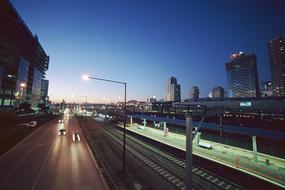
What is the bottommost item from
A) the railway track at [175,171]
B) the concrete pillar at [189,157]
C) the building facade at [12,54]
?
the railway track at [175,171]

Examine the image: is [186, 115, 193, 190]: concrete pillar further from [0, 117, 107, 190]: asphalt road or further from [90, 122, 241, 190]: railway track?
[0, 117, 107, 190]: asphalt road

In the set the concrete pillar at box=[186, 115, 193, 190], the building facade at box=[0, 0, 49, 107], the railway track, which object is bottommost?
the railway track

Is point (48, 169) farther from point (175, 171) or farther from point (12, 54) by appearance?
point (12, 54)

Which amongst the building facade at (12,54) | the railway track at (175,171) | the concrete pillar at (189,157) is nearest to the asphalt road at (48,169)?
the railway track at (175,171)

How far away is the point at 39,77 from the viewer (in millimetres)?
142875

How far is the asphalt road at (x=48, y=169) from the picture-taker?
1686 centimetres

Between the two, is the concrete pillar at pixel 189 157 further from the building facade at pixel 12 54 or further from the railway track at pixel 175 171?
the building facade at pixel 12 54

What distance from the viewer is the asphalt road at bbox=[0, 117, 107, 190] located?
16859mm

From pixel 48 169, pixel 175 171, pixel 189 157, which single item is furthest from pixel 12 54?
pixel 189 157

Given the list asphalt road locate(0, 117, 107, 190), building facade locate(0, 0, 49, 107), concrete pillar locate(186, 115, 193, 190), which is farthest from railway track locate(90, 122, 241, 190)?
building facade locate(0, 0, 49, 107)

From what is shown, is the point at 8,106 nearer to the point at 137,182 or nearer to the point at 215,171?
the point at 137,182

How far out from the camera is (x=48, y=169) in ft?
67.5

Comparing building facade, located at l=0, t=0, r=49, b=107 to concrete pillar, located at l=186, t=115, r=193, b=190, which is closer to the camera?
concrete pillar, located at l=186, t=115, r=193, b=190

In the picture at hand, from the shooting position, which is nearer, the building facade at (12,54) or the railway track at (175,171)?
the railway track at (175,171)
